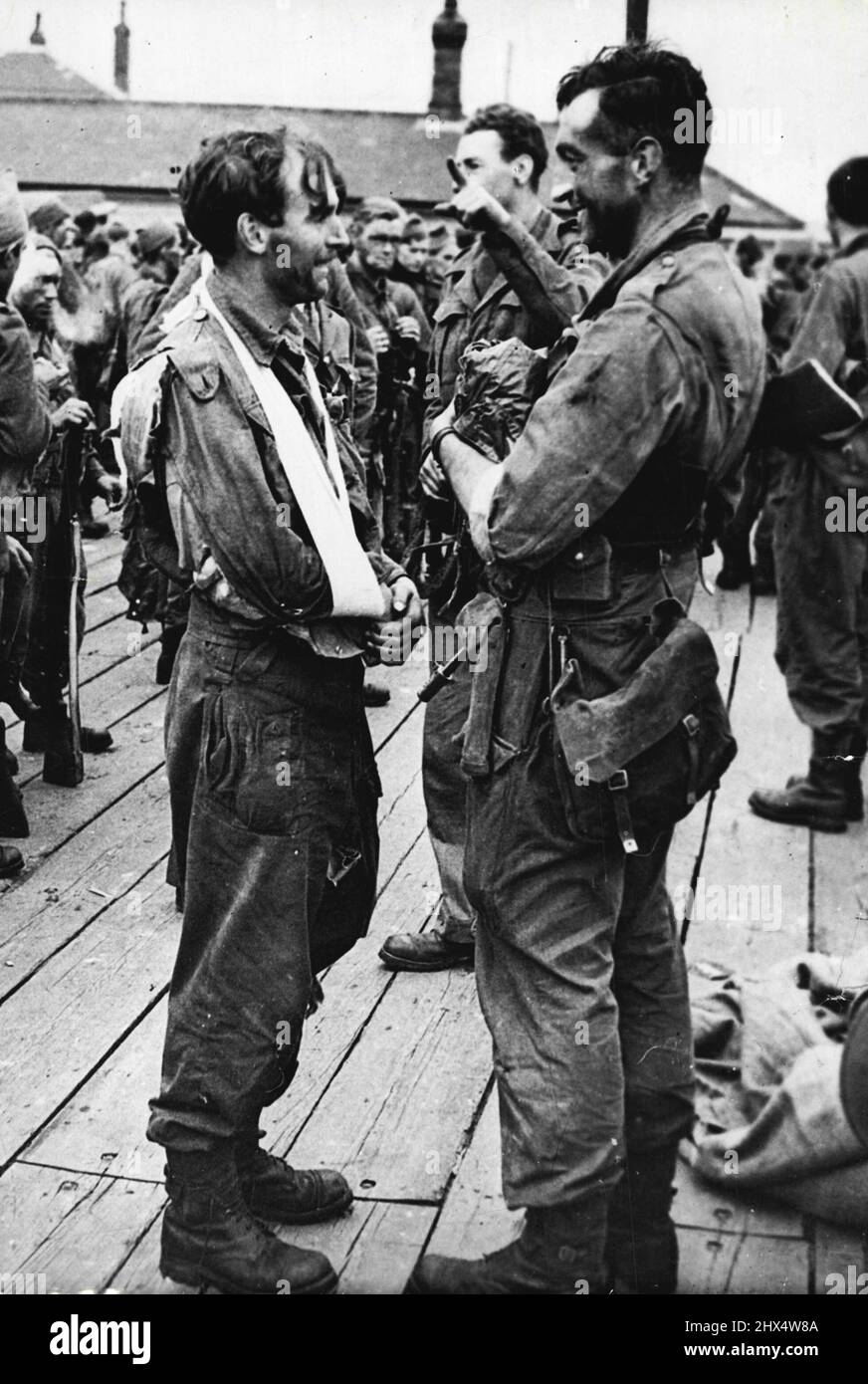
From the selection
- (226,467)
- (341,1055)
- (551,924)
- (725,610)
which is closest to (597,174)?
(226,467)

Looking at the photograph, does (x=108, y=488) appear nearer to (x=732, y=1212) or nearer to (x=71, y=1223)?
(x=71, y=1223)

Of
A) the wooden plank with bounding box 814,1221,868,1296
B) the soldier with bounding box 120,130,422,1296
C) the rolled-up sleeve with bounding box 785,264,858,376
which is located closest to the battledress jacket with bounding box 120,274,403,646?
the soldier with bounding box 120,130,422,1296

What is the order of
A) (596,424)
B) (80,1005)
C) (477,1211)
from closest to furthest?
(596,424) < (477,1211) < (80,1005)

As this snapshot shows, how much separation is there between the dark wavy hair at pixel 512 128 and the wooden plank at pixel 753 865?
2.27m

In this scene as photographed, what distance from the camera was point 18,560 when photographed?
5125mm

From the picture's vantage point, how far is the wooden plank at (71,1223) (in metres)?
2.90

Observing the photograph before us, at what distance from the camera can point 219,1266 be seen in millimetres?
2818

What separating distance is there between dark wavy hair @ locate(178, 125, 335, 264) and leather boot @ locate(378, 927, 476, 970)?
7.32 feet

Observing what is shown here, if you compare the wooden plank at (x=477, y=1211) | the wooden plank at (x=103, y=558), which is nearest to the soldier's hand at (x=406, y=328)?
the wooden plank at (x=103, y=558)

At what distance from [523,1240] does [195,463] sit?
1.48 meters

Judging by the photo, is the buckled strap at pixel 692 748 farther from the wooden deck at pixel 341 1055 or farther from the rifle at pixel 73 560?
the rifle at pixel 73 560

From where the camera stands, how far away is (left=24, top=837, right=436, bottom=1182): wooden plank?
331 cm

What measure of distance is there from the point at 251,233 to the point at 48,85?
104ft

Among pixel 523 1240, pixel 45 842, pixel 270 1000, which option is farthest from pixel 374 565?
pixel 45 842
